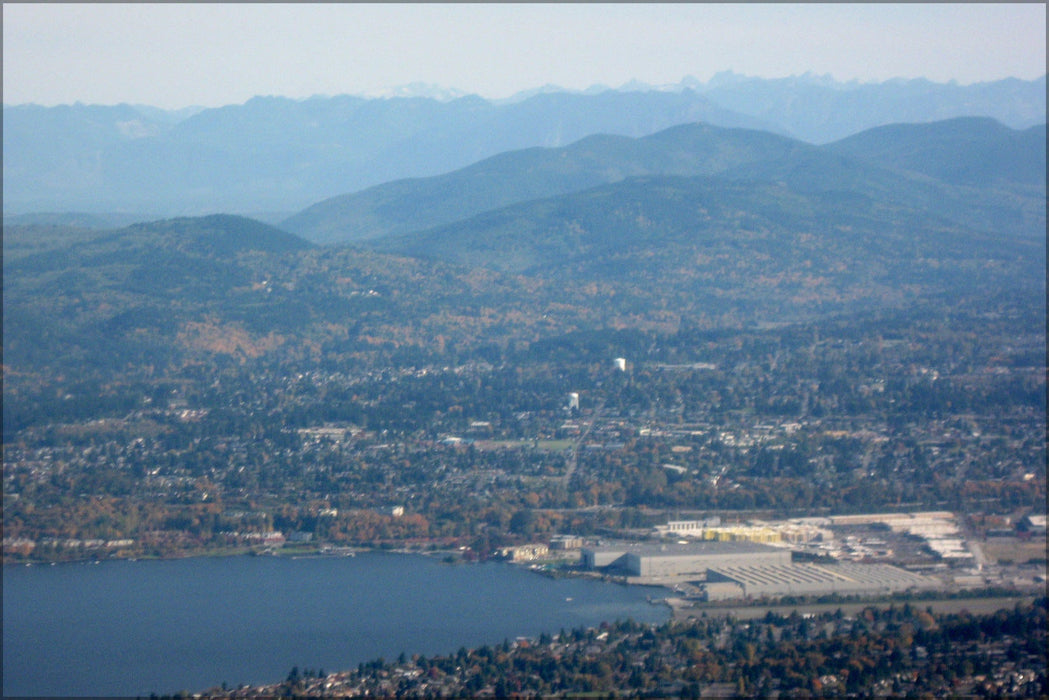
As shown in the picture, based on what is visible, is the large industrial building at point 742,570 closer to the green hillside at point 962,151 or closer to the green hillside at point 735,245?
the green hillside at point 735,245

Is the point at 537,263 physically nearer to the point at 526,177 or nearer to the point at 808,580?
the point at 526,177

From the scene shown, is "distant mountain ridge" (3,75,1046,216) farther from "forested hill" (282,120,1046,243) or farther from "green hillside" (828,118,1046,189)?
"forested hill" (282,120,1046,243)

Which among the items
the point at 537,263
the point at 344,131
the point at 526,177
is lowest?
the point at 537,263

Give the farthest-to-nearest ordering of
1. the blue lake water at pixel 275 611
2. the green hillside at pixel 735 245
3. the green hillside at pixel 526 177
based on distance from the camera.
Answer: the green hillside at pixel 526 177
the green hillside at pixel 735 245
the blue lake water at pixel 275 611

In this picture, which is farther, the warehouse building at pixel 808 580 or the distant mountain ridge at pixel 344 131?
the distant mountain ridge at pixel 344 131

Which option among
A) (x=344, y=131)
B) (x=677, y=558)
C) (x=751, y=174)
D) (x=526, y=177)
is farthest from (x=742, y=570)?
(x=344, y=131)

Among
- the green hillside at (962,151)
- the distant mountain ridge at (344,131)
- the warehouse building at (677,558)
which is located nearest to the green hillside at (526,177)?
the green hillside at (962,151)
